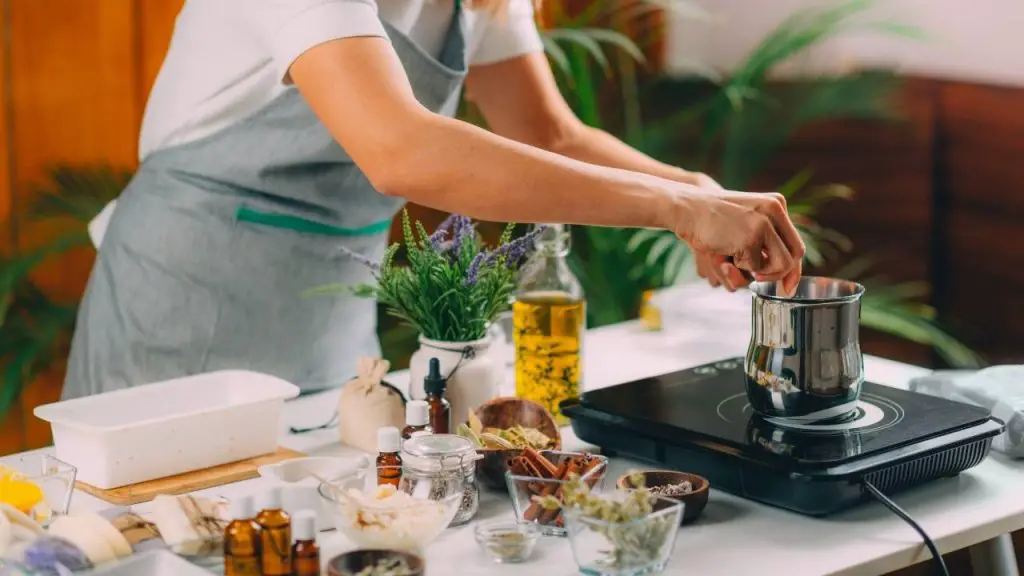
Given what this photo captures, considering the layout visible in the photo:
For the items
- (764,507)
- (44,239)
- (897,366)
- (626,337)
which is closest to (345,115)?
(764,507)

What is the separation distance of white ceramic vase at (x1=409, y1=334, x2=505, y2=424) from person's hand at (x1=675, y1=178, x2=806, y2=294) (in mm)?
285

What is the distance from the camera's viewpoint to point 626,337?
7.30 ft

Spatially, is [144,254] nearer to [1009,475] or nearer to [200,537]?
[200,537]

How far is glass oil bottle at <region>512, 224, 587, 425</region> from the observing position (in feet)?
5.69

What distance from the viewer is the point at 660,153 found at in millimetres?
3463

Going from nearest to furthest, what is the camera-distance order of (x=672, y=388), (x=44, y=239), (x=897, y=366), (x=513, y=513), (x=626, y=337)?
(x=513, y=513)
(x=672, y=388)
(x=897, y=366)
(x=626, y=337)
(x=44, y=239)

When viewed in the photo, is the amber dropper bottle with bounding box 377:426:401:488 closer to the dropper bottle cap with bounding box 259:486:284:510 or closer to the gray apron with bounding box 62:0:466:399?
the dropper bottle cap with bounding box 259:486:284:510

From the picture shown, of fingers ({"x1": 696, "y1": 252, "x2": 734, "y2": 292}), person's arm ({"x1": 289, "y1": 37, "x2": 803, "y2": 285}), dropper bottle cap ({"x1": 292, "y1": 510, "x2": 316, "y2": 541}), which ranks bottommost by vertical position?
dropper bottle cap ({"x1": 292, "y1": 510, "x2": 316, "y2": 541})

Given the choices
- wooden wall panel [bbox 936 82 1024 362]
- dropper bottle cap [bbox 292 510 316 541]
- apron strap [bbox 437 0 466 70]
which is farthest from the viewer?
wooden wall panel [bbox 936 82 1024 362]

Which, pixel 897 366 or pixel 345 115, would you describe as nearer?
pixel 345 115

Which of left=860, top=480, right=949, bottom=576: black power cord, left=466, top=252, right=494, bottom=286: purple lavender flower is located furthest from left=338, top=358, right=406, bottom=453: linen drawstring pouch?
left=860, top=480, right=949, bottom=576: black power cord

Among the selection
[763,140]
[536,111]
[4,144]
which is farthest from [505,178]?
[763,140]

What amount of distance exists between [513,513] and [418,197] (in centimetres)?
39

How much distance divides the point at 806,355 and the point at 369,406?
51 cm
